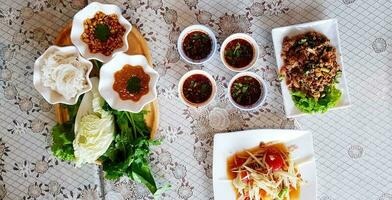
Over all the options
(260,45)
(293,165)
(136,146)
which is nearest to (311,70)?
(260,45)

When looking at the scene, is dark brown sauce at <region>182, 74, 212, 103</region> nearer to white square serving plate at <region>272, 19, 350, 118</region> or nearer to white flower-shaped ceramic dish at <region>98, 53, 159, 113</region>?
white flower-shaped ceramic dish at <region>98, 53, 159, 113</region>

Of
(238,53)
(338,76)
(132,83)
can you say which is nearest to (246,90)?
(238,53)

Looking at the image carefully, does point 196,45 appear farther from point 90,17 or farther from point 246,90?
point 90,17

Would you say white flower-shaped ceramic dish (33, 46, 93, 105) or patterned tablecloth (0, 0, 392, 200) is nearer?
white flower-shaped ceramic dish (33, 46, 93, 105)

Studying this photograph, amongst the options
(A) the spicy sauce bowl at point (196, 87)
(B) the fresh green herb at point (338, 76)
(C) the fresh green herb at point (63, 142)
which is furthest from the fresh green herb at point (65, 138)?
(B) the fresh green herb at point (338, 76)

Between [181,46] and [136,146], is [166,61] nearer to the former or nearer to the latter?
[181,46]

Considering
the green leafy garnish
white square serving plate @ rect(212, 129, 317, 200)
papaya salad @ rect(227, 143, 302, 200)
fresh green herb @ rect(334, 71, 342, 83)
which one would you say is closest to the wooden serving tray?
white square serving plate @ rect(212, 129, 317, 200)

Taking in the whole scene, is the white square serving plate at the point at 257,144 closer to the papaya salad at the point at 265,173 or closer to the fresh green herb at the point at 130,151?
the papaya salad at the point at 265,173
